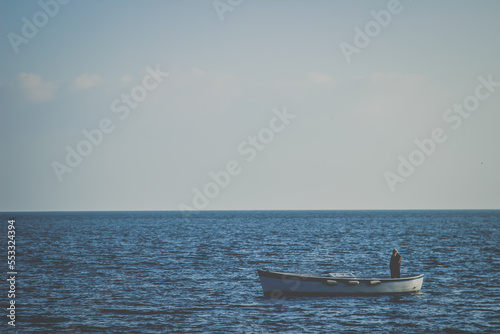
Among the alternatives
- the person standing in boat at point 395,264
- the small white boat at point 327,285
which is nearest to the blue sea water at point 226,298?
the small white boat at point 327,285

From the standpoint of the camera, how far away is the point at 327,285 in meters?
32.8

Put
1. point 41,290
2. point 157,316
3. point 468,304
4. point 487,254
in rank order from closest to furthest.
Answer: point 157,316 < point 468,304 < point 41,290 < point 487,254

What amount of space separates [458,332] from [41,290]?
2613 centimetres

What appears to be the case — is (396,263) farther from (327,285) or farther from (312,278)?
(312,278)

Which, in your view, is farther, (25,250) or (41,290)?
(25,250)

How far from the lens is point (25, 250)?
63.6 metres

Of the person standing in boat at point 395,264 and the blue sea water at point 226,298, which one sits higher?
the person standing in boat at point 395,264

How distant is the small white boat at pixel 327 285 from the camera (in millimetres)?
32250

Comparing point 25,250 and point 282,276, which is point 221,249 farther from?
point 282,276

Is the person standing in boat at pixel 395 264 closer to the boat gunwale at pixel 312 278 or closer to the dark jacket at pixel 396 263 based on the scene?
the dark jacket at pixel 396 263

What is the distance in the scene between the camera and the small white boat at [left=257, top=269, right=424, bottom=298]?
106 feet

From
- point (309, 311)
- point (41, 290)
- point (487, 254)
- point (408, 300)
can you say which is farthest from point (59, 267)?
point (487, 254)

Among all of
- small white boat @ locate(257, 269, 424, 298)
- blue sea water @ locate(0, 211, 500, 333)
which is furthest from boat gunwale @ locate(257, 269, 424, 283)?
blue sea water @ locate(0, 211, 500, 333)

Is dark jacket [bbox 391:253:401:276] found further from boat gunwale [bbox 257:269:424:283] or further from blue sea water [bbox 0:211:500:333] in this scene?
blue sea water [bbox 0:211:500:333]
